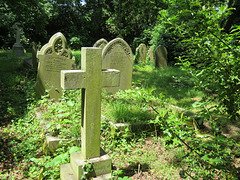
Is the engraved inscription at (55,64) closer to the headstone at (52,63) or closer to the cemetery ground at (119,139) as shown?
the headstone at (52,63)

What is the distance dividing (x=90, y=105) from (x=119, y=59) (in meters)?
3.58

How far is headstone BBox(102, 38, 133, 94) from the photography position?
18.4 feet

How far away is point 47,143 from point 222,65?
2.86 metres

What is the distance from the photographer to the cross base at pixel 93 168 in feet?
7.89

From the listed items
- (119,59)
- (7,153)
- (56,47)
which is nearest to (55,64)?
(56,47)

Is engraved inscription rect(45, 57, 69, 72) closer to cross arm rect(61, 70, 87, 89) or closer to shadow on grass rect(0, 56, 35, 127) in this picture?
shadow on grass rect(0, 56, 35, 127)

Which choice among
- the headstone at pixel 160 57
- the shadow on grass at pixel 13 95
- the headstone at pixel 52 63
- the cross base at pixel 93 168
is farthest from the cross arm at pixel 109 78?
the headstone at pixel 160 57

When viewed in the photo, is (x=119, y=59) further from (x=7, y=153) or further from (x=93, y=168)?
(x=93, y=168)

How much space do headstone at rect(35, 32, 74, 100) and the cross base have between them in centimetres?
318

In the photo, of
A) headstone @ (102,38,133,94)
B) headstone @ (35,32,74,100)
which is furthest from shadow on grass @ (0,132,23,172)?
headstone @ (102,38,133,94)

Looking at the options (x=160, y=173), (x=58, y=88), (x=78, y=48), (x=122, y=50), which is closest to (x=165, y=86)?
(x=122, y=50)

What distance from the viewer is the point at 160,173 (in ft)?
9.00

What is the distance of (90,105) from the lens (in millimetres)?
2383

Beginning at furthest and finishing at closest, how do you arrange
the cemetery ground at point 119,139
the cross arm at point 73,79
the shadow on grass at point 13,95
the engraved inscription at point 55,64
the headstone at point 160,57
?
the headstone at point 160,57 < the engraved inscription at point 55,64 < the shadow on grass at point 13,95 < the cemetery ground at point 119,139 < the cross arm at point 73,79
